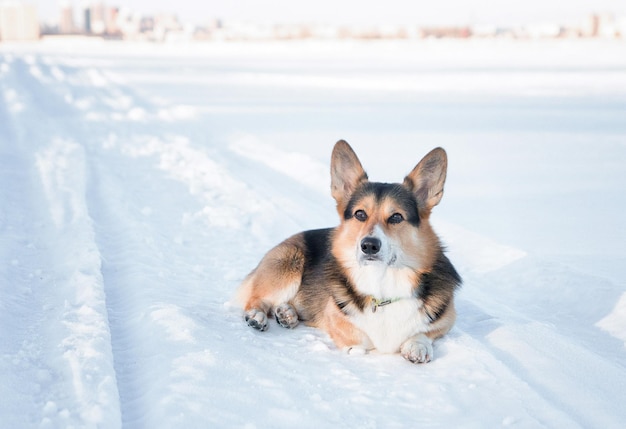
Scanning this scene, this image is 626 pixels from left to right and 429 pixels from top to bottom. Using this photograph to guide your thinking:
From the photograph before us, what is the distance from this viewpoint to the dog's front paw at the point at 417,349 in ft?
12.7

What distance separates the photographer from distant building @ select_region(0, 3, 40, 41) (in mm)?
125287

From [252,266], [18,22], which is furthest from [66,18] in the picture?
[252,266]

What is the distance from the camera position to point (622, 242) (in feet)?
21.0

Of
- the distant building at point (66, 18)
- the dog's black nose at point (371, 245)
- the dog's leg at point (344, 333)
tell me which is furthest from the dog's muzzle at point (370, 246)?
the distant building at point (66, 18)

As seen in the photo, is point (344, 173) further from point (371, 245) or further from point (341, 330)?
point (341, 330)

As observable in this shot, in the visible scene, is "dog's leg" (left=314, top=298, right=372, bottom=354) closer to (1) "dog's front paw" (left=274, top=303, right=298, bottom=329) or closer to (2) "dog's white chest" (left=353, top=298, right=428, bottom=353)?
(2) "dog's white chest" (left=353, top=298, right=428, bottom=353)

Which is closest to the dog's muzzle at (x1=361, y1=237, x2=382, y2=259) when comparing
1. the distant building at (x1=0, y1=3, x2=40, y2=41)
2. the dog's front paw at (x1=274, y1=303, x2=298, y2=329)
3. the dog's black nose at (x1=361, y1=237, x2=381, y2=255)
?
the dog's black nose at (x1=361, y1=237, x2=381, y2=255)

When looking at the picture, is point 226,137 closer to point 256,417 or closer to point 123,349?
point 123,349

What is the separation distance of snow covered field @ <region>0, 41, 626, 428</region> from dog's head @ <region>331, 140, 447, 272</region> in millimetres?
580

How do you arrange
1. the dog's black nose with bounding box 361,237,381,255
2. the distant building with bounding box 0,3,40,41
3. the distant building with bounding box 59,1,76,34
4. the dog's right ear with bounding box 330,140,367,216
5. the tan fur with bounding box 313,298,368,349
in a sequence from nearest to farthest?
the dog's black nose with bounding box 361,237,381,255 < the tan fur with bounding box 313,298,368,349 < the dog's right ear with bounding box 330,140,367,216 < the distant building with bounding box 0,3,40,41 < the distant building with bounding box 59,1,76,34

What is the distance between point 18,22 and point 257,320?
480 ft

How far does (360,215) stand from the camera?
408cm

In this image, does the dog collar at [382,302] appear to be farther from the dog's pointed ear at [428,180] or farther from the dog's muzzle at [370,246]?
the dog's pointed ear at [428,180]

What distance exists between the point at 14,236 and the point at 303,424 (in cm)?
391
